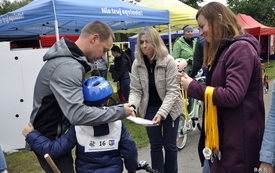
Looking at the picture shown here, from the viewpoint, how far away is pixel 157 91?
2.96m

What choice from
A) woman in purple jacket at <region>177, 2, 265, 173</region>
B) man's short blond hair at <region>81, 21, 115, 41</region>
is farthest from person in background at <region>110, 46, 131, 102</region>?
woman in purple jacket at <region>177, 2, 265, 173</region>

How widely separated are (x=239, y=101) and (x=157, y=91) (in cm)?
150

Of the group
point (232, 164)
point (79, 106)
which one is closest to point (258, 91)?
point (232, 164)

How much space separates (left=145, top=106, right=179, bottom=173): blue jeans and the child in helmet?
3.53 feet

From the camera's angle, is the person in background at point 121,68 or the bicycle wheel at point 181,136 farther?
the person in background at point 121,68

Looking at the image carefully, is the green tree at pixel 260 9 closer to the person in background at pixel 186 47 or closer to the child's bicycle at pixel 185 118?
the person in background at pixel 186 47

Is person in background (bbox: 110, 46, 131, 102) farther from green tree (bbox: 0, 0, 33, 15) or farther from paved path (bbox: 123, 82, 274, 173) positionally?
green tree (bbox: 0, 0, 33, 15)

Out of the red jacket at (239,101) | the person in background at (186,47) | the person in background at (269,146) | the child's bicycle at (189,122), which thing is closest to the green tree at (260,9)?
the person in background at (186,47)

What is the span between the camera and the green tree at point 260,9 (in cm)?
2616

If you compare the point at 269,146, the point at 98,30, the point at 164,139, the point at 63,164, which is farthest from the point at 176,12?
the point at 269,146

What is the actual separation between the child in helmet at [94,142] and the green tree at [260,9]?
92.4ft

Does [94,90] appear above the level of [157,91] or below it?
above

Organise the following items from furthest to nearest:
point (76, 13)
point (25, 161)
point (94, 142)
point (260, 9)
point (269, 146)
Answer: point (260, 9)
point (76, 13)
point (25, 161)
point (94, 142)
point (269, 146)

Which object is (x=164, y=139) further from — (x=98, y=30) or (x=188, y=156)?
(x=98, y=30)
